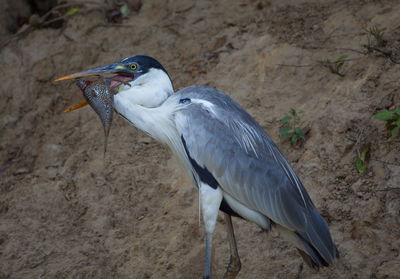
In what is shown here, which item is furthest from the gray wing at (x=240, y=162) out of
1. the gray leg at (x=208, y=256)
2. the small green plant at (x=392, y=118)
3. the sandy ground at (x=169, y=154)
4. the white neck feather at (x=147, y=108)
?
the small green plant at (x=392, y=118)

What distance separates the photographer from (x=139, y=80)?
160 inches

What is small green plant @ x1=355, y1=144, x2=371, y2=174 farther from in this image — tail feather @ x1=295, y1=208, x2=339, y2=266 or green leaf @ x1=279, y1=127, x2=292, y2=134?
tail feather @ x1=295, y1=208, x2=339, y2=266

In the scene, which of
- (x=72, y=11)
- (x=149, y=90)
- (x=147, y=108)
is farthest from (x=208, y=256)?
(x=72, y=11)

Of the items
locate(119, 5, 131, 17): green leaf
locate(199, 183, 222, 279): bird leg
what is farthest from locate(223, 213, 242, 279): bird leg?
locate(119, 5, 131, 17): green leaf

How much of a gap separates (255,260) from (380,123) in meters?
1.46

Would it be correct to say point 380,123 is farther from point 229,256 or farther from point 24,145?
point 24,145

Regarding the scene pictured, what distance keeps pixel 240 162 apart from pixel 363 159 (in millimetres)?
1159

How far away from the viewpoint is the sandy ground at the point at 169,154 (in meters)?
4.36

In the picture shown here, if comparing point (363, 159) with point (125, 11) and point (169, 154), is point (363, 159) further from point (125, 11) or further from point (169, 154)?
point (125, 11)

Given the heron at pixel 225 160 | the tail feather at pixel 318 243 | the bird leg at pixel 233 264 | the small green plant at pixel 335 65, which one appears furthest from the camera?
the small green plant at pixel 335 65

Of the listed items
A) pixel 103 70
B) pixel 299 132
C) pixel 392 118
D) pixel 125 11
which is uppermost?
pixel 103 70

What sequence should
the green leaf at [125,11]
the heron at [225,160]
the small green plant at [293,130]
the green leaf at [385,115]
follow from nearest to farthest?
the heron at [225,160], the green leaf at [385,115], the small green plant at [293,130], the green leaf at [125,11]

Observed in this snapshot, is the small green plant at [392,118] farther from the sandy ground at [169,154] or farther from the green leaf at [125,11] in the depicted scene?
the green leaf at [125,11]

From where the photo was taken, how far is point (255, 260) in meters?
4.29
